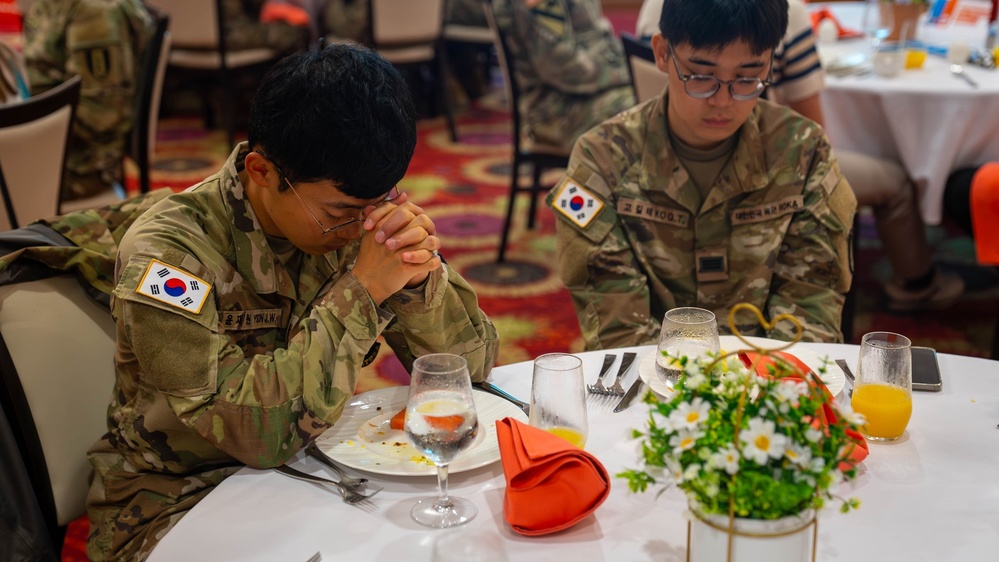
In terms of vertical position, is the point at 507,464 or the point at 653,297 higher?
the point at 507,464

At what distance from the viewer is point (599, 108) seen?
3842 mm

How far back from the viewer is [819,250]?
2.02 m

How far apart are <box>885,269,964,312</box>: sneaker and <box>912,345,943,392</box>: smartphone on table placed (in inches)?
89.1

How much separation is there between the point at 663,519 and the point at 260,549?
47 centimetres

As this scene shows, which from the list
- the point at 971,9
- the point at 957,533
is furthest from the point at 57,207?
the point at 971,9

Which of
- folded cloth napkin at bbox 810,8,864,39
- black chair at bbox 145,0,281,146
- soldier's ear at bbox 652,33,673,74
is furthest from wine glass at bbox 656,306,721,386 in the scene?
black chair at bbox 145,0,281,146

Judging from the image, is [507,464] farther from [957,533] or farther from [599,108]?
[599,108]

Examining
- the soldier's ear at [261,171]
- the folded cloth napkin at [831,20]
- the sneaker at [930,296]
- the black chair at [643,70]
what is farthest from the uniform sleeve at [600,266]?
the folded cloth napkin at [831,20]

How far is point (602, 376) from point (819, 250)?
754 millimetres

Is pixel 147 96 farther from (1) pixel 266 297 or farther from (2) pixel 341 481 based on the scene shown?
(2) pixel 341 481

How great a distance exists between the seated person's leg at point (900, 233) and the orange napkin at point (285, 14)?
13.0ft

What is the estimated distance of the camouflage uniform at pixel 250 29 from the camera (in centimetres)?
576

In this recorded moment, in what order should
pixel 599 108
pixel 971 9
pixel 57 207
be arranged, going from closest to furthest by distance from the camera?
pixel 57 207 < pixel 599 108 < pixel 971 9

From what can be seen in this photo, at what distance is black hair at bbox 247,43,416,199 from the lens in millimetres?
1341
